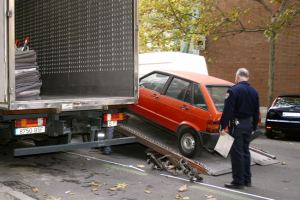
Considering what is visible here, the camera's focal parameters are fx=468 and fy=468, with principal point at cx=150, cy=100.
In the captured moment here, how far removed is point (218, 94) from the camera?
357 inches

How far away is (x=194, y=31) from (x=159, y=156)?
389 inches

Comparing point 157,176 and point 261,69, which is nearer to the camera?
point 157,176

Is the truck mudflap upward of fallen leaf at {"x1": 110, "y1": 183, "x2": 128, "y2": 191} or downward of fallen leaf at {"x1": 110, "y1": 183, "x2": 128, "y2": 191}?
upward

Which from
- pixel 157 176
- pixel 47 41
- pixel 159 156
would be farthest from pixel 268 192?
pixel 47 41

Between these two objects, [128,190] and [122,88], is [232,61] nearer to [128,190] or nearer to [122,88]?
[122,88]

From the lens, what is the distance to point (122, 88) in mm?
8258

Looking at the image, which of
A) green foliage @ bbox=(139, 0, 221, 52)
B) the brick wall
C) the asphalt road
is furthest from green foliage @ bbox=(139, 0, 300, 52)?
the asphalt road

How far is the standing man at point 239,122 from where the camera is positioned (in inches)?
276

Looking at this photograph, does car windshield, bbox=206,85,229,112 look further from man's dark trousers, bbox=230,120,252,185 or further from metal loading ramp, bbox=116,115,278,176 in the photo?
man's dark trousers, bbox=230,120,252,185

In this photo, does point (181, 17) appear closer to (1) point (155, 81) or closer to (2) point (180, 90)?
(1) point (155, 81)

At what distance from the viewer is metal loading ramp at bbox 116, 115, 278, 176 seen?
26.5 ft

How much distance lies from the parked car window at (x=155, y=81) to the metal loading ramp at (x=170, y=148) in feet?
2.45

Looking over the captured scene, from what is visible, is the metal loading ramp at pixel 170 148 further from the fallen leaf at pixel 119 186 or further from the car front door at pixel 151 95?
the fallen leaf at pixel 119 186

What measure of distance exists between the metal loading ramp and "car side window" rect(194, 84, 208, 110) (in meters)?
0.91
